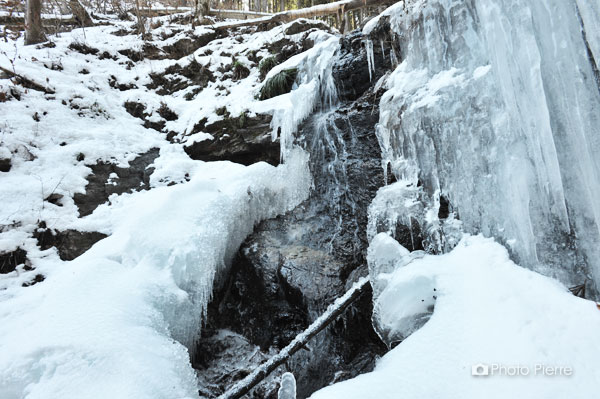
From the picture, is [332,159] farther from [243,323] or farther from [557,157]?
[557,157]

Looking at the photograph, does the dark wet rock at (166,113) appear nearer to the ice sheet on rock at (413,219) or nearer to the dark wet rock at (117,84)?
the dark wet rock at (117,84)

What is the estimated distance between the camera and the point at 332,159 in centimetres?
481

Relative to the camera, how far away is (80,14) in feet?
31.7

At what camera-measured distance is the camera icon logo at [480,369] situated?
148 centimetres

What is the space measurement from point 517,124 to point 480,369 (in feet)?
5.27

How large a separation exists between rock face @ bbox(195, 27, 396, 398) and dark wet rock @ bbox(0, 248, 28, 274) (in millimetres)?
2224

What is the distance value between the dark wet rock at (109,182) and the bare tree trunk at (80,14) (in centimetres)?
758

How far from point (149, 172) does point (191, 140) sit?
1.05m

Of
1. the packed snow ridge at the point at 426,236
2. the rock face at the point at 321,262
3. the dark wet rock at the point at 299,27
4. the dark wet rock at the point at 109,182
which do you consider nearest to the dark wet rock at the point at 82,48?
the packed snow ridge at the point at 426,236

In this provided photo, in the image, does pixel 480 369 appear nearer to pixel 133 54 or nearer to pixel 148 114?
pixel 148 114

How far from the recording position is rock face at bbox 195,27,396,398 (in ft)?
10.2

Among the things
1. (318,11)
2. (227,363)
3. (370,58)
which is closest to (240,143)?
(370,58)

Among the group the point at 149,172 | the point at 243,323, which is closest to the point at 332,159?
the point at 243,323

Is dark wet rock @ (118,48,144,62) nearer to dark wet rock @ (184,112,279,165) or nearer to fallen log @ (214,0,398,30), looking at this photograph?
fallen log @ (214,0,398,30)
